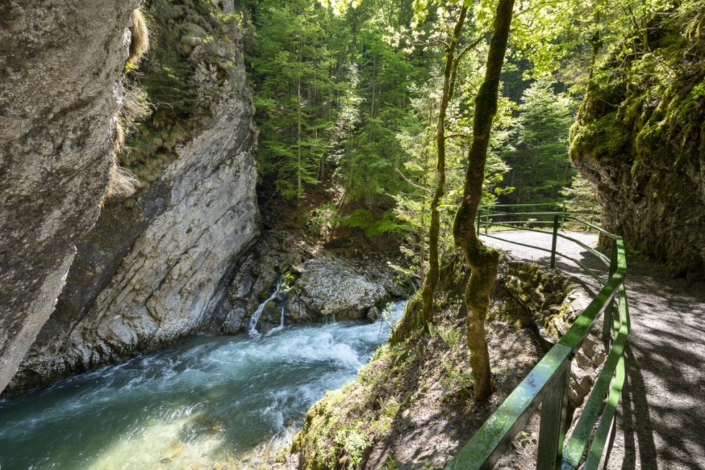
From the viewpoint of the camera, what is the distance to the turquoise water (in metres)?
7.04

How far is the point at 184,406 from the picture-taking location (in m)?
8.52

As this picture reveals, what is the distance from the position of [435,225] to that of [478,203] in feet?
6.92

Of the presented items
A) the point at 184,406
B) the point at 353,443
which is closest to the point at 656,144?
the point at 353,443

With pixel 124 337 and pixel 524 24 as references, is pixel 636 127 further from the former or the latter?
pixel 124 337

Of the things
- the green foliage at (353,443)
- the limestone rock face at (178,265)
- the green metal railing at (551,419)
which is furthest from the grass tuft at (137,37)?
the green foliage at (353,443)

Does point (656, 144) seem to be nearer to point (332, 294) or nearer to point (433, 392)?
point (433, 392)

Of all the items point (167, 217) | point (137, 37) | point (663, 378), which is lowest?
point (663, 378)

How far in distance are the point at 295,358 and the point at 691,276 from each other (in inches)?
386

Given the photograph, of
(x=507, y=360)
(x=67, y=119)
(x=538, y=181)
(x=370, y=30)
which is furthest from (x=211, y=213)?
(x=538, y=181)

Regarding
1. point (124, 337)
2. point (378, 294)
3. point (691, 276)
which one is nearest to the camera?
point (691, 276)

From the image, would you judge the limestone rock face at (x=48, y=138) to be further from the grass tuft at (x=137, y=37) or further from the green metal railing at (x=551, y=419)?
the green metal railing at (x=551, y=419)

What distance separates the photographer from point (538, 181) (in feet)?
76.6

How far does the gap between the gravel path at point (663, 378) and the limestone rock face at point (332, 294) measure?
914 centimetres

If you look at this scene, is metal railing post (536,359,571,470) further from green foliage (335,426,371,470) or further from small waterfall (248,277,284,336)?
small waterfall (248,277,284,336)
